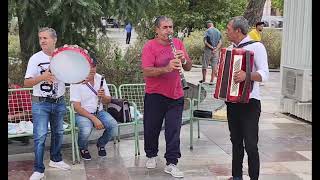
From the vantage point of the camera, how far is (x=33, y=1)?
6.96 meters

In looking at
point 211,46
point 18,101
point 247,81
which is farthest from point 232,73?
point 211,46

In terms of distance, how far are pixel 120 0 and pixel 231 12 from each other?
50.2ft

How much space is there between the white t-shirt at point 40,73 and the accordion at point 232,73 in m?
1.73

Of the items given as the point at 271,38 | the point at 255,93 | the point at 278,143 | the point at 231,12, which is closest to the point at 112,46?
the point at 278,143

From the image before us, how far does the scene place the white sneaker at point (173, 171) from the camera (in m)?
5.14

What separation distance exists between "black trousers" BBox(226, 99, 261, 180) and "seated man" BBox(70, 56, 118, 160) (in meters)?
1.68

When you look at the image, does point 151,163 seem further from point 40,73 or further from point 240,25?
point 240,25

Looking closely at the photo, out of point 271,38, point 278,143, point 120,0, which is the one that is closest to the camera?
point 278,143

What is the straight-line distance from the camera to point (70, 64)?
478 cm

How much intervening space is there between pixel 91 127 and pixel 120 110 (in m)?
0.50

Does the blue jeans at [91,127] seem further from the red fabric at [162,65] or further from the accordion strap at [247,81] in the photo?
the accordion strap at [247,81]

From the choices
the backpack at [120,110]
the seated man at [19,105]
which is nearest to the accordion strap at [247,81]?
the backpack at [120,110]

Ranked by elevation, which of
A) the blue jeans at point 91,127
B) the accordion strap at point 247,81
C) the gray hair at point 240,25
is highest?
the gray hair at point 240,25

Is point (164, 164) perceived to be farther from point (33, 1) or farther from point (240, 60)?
point (33, 1)
